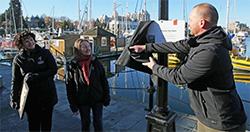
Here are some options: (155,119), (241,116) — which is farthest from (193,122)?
(241,116)

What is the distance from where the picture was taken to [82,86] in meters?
2.75

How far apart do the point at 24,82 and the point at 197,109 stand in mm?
2245

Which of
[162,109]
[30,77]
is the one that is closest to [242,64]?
[162,109]

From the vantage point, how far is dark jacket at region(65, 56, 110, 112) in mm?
2746

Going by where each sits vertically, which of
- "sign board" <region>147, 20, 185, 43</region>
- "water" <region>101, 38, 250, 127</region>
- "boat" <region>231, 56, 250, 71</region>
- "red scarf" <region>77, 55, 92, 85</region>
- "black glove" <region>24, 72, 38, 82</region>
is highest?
"sign board" <region>147, 20, 185, 43</region>

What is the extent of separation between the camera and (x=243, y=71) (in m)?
16.0

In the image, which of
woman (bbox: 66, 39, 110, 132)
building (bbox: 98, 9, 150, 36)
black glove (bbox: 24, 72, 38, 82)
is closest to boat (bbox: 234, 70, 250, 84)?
building (bbox: 98, 9, 150, 36)

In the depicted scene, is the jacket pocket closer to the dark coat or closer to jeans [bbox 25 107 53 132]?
the dark coat

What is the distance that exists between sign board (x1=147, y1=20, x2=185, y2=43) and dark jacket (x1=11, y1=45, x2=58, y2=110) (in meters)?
1.62

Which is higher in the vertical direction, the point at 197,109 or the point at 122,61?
the point at 122,61

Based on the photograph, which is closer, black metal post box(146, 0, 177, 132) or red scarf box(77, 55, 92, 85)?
black metal post box(146, 0, 177, 132)

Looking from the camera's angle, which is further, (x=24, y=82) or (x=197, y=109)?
(x=24, y=82)

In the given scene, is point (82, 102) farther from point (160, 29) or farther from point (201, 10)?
point (201, 10)

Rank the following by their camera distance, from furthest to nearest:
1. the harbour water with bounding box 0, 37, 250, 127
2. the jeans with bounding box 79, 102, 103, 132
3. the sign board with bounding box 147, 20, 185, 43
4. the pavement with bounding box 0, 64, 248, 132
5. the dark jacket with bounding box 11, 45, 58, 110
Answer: the harbour water with bounding box 0, 37, 250, 127
the pavement with bounding box 0, 64, 248, 132
the jeans with bounding box 79, 102, 103, 132
the dark jacket with bounding box 11, 45, 58, 110
the sign board with bounding box 147, 20, 185, 43
